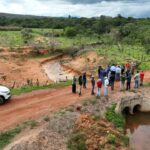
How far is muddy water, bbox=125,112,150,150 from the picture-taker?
2183 centimetres

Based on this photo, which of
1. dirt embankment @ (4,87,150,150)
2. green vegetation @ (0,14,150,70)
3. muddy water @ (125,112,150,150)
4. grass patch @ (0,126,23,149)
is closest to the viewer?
dirt embankment @ (4,87,150,150)

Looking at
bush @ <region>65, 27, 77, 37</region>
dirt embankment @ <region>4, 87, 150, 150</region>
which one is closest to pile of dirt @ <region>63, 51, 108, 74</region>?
dirt embankment @ <region>4, 87, 150, 150</region>

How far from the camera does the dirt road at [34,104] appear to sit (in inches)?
847

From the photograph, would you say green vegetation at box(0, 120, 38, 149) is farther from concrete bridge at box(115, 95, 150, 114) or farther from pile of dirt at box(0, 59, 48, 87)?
pile of dirt at box(0, 59, 48, 87)

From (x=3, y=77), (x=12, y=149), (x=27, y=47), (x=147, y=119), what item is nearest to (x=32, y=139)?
(x=12, y=149)

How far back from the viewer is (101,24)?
90750 mm

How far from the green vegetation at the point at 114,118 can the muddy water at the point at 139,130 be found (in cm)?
112

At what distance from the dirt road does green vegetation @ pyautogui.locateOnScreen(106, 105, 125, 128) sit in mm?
2393

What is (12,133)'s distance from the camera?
19219mm

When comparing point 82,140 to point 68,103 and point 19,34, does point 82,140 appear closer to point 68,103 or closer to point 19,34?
point 68,103

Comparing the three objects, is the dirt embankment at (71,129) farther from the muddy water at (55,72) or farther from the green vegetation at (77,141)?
the muddy water at (55,72)

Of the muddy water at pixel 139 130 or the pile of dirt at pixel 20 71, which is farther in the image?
the pile of dirt at pixel 20 71

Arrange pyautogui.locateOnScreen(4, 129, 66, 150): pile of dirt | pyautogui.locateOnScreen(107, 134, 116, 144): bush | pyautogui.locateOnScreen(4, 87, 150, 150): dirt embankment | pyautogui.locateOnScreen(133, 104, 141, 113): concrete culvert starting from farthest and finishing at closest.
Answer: pyautogui.locateOnScreen(133, 104, 141, 113): concrete culvert
pyautogui.locateOnScreen(107, 134, 116, 144): bush
pyautogui.locateOnScreen(4, 87, 150, 150): dirt embankment
pyautogui.locateOnScreen(4, 129, 66, 150): pile of dirt

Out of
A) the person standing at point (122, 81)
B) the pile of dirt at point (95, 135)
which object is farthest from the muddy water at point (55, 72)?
the pile of dirt at point (95, 135)
